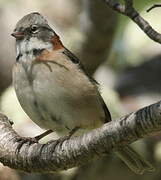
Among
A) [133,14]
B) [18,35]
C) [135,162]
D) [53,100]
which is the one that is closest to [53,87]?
[53,100]

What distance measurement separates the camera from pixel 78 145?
445 centimetres

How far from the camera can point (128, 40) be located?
27.6 ft

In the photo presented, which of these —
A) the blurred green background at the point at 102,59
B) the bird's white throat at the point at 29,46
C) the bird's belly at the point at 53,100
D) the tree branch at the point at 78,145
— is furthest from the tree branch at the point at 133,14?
the blurred green background at the point at 102,59

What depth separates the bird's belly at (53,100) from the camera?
222 inches

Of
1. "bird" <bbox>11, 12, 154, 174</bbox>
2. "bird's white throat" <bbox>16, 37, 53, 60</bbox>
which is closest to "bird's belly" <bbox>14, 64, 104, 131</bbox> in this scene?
"bird" <bbox>11, 12, 154, 174</bbox>

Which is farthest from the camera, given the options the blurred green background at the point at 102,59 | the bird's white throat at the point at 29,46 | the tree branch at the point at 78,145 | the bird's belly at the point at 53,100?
the blurred green background at the point at 102,59

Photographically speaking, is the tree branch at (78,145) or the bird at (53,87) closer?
the tree branch at (78,145)

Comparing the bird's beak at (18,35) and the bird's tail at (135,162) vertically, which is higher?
the bird's beak at (18,35)

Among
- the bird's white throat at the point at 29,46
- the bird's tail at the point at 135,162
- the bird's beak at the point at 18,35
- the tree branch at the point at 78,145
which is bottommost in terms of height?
the bird's tail at the point at 135,162

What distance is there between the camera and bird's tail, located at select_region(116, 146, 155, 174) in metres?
5.80

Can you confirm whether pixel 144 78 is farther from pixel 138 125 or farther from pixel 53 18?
pixel 138 125

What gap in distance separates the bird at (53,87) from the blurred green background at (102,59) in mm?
845

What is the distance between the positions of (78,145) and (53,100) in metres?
1.23

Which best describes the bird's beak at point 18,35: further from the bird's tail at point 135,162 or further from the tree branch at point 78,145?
the bird's tail at point 135,162
